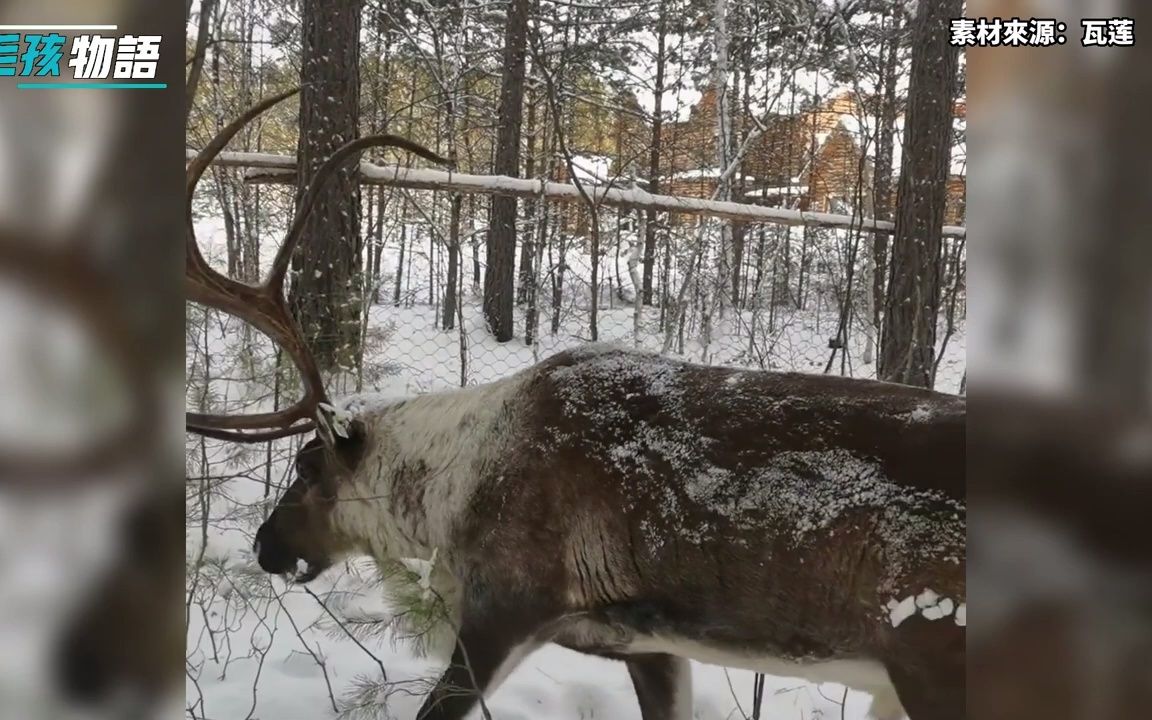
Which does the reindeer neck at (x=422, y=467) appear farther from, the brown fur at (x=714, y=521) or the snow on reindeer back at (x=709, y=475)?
the snow on reindeer back at (x=709, y=475)

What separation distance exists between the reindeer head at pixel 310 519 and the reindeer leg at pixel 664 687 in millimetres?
1170

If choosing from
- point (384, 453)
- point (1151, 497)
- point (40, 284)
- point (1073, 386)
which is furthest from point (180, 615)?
point (384, 453)

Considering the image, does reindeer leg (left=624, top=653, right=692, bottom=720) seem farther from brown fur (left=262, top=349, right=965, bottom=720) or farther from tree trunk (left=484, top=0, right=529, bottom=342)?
tree trunk (left=484, top=0, right=529, bottom=342)

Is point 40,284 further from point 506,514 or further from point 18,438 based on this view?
point 506,514

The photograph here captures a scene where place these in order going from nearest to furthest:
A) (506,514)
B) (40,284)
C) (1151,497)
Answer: (40,284) → (1151,497) → (506,514)

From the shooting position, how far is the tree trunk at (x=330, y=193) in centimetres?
386

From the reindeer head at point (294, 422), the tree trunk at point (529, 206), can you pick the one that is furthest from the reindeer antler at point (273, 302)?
the tree trunk at point (529, 206)

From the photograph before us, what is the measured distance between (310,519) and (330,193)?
172 cm

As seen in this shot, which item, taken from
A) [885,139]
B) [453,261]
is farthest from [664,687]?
[885,139]

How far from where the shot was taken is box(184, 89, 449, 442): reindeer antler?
2453 mm

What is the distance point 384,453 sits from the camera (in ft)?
9.25

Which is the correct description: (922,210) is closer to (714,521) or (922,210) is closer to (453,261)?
(453,261)

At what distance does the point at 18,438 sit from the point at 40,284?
0.55 ft

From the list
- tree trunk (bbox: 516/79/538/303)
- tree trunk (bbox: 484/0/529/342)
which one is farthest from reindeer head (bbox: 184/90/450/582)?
tree trunk (bbox: 516/79/538/303)
